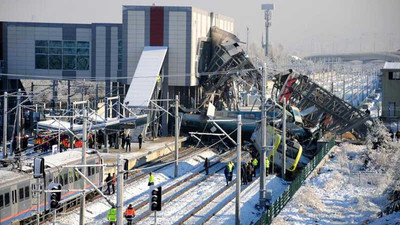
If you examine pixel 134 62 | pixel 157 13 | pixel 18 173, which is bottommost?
pixel 18 173

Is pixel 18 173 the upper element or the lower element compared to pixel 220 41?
lower

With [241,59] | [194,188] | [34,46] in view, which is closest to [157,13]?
[241,59]

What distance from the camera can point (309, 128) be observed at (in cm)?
4891

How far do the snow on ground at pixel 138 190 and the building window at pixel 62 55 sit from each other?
16620 mm

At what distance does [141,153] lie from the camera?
146ft

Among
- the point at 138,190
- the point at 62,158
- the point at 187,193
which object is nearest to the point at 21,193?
the point at 62,158

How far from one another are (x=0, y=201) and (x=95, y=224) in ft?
16.0

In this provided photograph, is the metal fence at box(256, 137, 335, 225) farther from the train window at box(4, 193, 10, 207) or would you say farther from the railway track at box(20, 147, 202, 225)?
the train window at box(4, 193, 10, 207)

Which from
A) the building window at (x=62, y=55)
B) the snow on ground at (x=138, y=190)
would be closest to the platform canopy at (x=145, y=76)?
the snow on ground at (x=138, y=190)

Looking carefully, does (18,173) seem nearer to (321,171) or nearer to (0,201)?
(0,201)

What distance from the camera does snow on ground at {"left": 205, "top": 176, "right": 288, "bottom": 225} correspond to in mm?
29547

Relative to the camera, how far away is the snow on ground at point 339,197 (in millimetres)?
27027

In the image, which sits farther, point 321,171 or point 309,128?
point 309,128

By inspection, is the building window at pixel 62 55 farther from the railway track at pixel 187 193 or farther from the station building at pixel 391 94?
the station building at pixel 391 94
